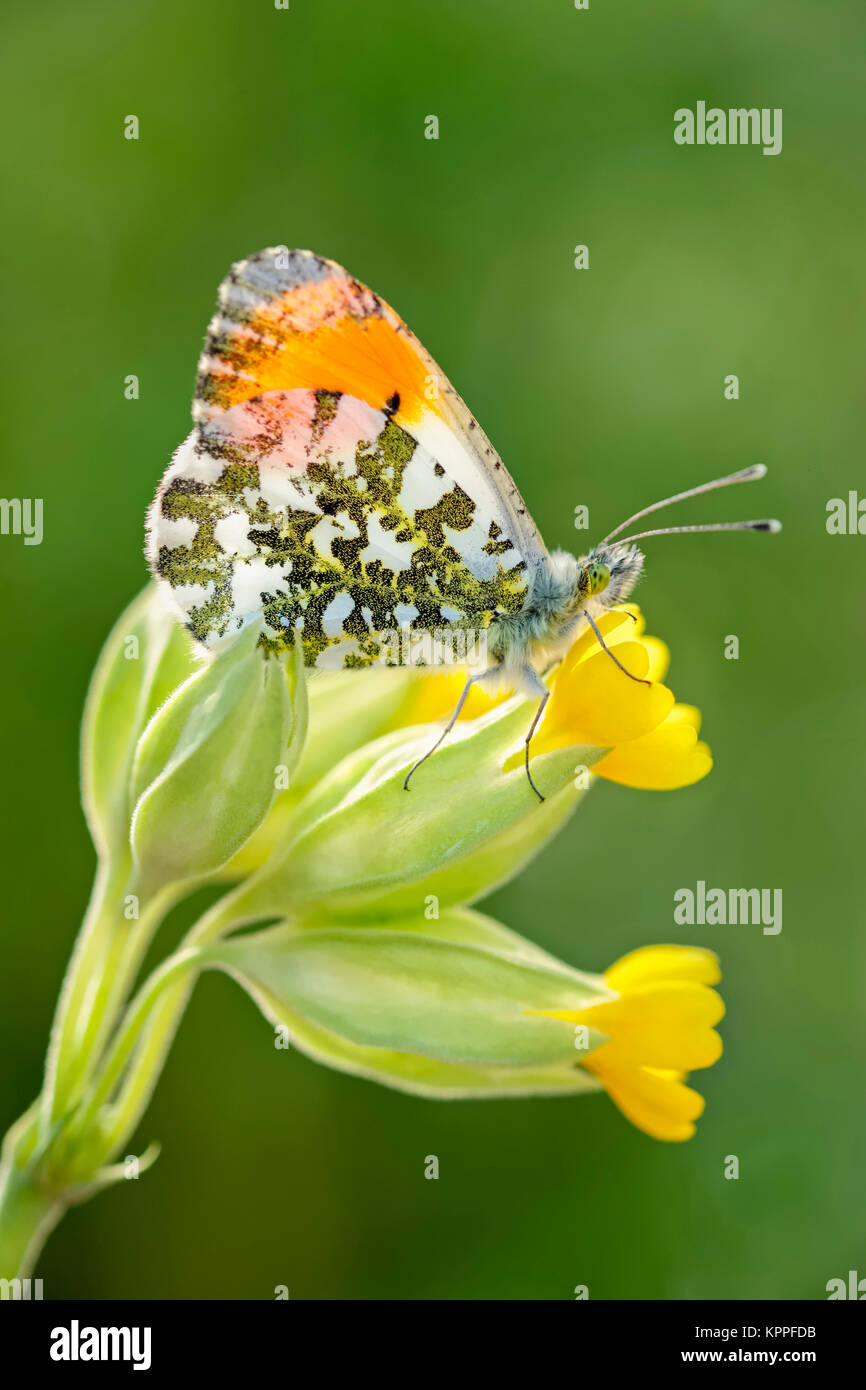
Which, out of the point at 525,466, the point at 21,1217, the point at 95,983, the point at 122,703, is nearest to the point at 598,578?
the point at 122,703

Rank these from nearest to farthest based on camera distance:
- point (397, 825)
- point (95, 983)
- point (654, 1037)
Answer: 1. point (95, 983)
2. point (397, 825)
3. point (654, 1037)

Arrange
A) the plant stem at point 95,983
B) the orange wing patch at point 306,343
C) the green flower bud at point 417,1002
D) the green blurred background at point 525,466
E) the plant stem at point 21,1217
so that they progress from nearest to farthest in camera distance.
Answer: the plant stem at point 21,1217 → the plant stem at point 95,983 → the green flower bud at point 417,1002 → the orange wing patch at point 306,343 → the green blurred background at point 525,466

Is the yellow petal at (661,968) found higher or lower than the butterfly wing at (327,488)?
lower

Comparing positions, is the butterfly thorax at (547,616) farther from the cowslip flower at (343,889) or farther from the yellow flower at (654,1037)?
the yellow flower at (654,1037)

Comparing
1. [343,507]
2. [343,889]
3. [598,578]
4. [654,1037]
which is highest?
[343,507]

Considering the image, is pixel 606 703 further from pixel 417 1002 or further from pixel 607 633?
pixel 417 1002

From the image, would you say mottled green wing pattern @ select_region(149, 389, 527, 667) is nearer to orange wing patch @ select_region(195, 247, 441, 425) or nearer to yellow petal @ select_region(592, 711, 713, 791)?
orange wing patch @ select_region(195, 247, 441, 425)

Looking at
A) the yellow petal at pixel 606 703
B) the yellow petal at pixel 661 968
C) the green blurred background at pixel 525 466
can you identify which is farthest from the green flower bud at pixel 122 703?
the green blurred background at pixel 525 466
